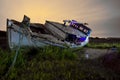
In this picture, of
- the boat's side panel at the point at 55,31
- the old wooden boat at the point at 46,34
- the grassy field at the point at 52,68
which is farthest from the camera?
the boat's side panel at the point at 55,31

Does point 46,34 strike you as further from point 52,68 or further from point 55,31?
point 52,68

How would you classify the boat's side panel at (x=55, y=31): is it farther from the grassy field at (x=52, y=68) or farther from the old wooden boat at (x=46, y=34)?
the grassy field at (x=52, y=68)

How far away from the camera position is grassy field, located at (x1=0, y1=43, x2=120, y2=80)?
558 inches

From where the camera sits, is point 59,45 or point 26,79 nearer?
point 26,79

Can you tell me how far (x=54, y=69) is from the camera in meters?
15.6

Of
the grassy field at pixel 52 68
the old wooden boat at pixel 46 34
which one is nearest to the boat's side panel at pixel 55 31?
the old wooden boat at pixel 46 34

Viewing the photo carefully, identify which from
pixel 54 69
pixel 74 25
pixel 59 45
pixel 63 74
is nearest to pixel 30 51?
pixel 59 45

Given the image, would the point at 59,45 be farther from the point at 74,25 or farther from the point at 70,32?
the point at 74,25

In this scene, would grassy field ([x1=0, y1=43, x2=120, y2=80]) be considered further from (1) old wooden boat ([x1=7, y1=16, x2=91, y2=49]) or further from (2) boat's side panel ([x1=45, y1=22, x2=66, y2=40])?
(2) boat's side panel ([x1=45, y1=22, x2=66, y2=40])

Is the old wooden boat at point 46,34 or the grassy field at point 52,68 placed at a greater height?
the old wooden boat at point 46,34

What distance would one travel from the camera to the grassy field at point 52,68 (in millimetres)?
14178

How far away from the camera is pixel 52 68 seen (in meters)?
15.8

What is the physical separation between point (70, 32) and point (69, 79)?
14.6 m

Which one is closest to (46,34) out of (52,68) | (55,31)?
(55,31)
